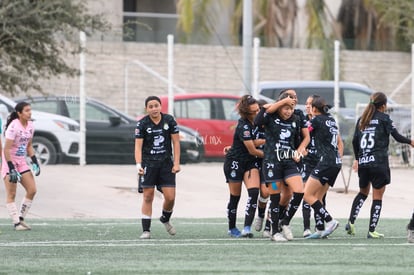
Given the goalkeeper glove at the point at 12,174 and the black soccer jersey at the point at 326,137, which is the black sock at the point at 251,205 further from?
the goalkeeper glove at the point at 12,174

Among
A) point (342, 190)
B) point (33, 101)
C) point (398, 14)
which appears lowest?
point (342, 190)

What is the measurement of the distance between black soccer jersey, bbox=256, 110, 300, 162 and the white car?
39.9 ft

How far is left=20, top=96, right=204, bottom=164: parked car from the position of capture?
86.3 ft

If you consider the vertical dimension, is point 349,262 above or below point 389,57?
below

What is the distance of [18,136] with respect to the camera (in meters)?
16.8

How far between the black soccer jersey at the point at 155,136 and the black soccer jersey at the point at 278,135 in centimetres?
137

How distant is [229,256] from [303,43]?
2437 centimetres

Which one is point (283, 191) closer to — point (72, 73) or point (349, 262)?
point (349, 262)

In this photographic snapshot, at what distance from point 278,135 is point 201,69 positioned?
15800 mm

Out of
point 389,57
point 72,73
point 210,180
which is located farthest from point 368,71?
point 72,73

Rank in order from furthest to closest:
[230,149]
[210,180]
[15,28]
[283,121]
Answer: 1. [210,180]
2. [15,28]
3. [230,149]
4. [283,121]

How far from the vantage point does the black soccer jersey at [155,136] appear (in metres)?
15.1

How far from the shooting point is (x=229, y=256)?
1234 centimetres

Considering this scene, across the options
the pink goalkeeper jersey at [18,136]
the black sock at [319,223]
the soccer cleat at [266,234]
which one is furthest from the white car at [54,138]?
the black sock at [319,223]
